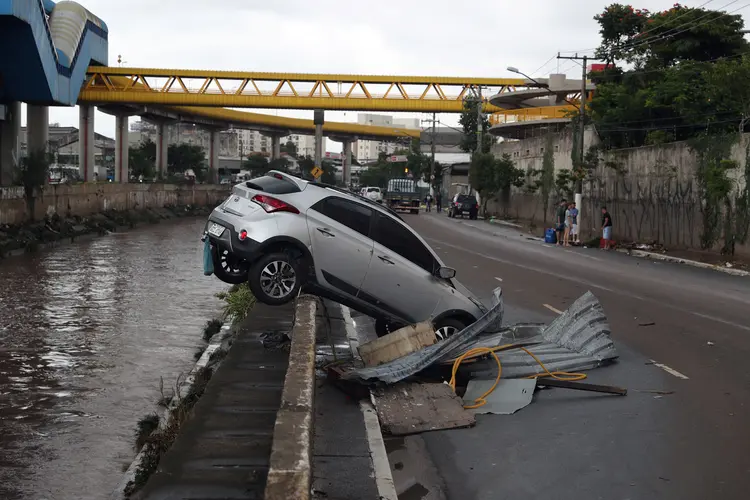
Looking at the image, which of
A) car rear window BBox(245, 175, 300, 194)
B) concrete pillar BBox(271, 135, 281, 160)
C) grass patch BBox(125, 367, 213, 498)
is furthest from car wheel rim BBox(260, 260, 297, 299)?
concrete pillar BBox(271, 135, 281, 160)

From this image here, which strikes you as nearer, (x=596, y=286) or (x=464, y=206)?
(x=596, y=286)

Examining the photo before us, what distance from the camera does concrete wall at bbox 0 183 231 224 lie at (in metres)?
31.8

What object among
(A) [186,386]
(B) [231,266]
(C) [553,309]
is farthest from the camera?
(C) [553,309]

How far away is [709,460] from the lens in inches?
297

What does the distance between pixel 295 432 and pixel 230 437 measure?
56.4 inches

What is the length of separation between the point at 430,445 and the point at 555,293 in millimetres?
11678

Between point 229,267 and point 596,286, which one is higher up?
point 229,267

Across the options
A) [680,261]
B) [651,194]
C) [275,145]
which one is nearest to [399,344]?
[680,261]

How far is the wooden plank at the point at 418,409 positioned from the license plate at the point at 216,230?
385cm

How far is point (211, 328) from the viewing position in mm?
15180

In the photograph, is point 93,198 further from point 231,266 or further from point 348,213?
point 348,213

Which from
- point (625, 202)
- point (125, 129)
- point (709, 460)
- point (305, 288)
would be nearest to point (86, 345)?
point (305, 288)

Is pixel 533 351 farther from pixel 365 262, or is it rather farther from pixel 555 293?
pixel 555 293

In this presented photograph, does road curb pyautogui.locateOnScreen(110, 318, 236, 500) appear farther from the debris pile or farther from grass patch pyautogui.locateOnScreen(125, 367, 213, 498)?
the debris pile
